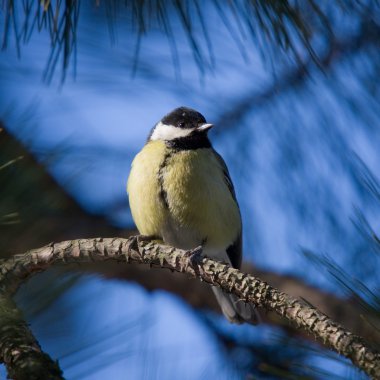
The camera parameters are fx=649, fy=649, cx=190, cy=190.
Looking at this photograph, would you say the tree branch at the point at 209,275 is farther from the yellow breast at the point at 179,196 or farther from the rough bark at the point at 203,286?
the rough bark at the point at 203,286

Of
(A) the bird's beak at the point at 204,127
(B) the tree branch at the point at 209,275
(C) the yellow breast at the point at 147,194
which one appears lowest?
(C) the yellow breast at the point at 147,194

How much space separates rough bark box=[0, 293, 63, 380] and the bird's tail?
206 cm

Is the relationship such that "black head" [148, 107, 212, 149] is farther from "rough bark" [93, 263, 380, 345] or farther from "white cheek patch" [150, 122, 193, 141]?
"rough bark" [93, 263, 380, 345]

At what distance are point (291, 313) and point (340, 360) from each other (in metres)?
0.27

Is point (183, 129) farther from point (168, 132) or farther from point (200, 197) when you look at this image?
point (200, 197)

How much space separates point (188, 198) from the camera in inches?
122

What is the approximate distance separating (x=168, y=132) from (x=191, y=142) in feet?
0.72

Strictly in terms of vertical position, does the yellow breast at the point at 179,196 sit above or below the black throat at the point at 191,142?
below

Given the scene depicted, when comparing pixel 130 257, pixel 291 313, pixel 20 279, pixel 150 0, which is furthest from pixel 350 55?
pixel 20 279

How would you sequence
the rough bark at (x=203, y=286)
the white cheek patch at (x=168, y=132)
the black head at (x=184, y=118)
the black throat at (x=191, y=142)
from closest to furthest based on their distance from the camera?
1. the rough bark at (x=203, y=286)
2. the black throat at (x=191, y=142)
3. the white cheek patch at (x=168, y=132)
4. the black head at (x=184, y=118)

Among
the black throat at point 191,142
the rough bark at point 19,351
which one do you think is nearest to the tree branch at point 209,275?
the rough bark at point 19,351

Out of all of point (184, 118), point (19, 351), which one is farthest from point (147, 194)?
point (19, 351)

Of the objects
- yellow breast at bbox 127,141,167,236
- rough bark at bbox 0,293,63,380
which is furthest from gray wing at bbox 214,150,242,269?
rough bark at bbox 0,293,63,380

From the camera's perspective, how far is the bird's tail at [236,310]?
3377 millimetres
